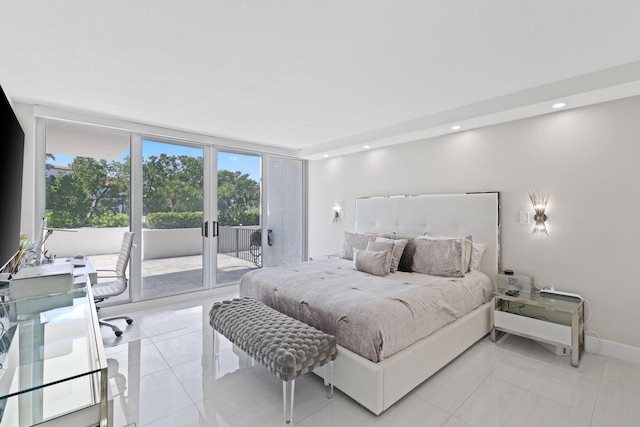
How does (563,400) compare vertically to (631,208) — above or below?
below

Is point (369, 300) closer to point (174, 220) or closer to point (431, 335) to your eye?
point (431, 335)

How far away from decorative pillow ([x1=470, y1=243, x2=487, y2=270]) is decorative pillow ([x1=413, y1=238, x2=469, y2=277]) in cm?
13

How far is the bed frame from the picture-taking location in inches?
78.1

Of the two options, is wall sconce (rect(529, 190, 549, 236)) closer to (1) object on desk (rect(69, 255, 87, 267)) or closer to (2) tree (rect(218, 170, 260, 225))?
(2) tree (rect(218, 170, 260, 225))

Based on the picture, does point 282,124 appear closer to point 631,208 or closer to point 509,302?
point 509,302

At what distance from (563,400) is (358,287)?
169cm

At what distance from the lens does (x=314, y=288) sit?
2705mm

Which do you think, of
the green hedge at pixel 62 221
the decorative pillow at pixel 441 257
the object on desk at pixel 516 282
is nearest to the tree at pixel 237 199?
the green hedge at pixel 62 221

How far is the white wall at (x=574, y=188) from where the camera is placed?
105 inches

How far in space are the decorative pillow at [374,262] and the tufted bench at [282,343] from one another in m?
1.33

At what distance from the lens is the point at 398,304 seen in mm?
2295

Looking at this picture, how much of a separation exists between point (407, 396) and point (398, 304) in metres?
0.67

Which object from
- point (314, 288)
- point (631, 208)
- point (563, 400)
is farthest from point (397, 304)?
point (631, 208)

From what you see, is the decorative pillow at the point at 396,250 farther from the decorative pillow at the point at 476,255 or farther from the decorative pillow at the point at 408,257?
the decorative pillow at the point at 476,255
